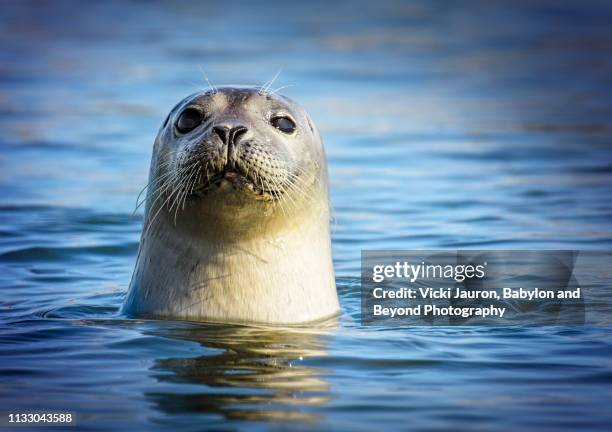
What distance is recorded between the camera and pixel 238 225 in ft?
23.6

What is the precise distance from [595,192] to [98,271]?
5.23 meters

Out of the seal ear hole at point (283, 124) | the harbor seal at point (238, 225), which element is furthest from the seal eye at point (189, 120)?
the seal ear hole at point (283, 124)

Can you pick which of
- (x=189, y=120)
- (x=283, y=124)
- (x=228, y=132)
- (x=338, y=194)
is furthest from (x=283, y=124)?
(x=338, y=194)

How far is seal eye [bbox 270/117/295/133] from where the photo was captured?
24.2ft

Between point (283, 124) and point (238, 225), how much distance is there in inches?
24.9

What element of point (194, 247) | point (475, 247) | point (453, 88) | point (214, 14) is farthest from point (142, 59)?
point (194, 247)

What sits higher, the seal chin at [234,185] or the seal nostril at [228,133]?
the seal nostril at [228,133]

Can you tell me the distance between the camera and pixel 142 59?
23.9 meters

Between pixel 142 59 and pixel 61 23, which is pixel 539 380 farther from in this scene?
pixel 61 23

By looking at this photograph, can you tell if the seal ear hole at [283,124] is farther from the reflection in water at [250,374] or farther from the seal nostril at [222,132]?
the reflection in water at [250,374]

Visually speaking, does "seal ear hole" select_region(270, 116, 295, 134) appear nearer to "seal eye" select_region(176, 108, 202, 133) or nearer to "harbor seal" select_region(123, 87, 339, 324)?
"harbor seal" select_region(123, 87, 339, 324)

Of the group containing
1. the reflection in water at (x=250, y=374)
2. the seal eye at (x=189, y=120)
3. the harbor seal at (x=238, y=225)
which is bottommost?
the reflection in water at (x=250, y=374)

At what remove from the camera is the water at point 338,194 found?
6039 mm

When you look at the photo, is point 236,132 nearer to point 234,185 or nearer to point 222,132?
point 222,132
